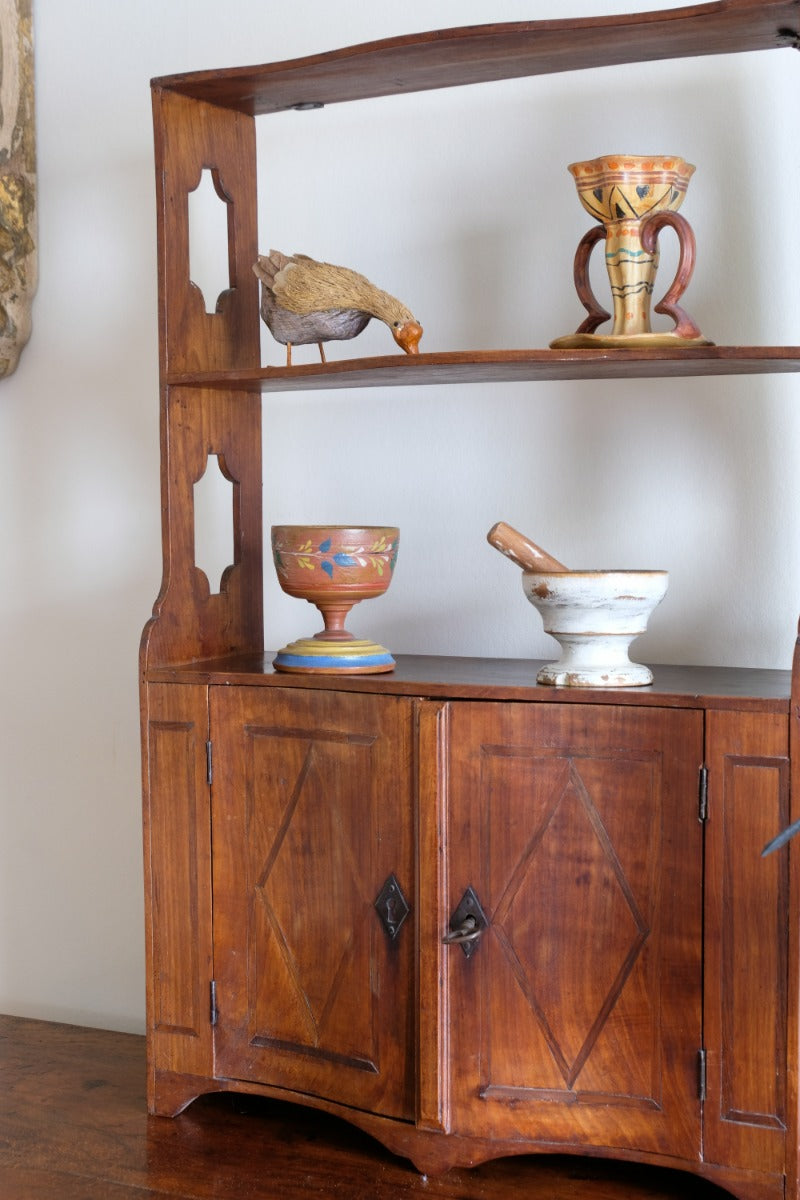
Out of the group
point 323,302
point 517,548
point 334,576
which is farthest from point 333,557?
point 323,302

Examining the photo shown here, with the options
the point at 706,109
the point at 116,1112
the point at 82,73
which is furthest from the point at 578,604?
the point at 82,73

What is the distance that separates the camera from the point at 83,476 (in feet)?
8.79

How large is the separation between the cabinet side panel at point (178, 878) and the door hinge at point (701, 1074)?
2.51 ft

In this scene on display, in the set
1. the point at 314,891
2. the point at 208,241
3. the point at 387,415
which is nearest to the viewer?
the point at 314,891

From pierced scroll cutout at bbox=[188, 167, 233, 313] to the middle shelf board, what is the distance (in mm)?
371

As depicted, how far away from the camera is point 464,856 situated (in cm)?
189

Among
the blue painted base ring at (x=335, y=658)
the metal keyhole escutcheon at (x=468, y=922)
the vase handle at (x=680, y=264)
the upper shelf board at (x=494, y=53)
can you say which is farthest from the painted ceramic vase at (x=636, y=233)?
the metal keyhole escutcheon at (x=468, y=922)

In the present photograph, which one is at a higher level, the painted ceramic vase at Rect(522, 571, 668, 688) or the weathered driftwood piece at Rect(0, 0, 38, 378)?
the weathered driftwood piece at Rect(0, 0, 38, 378)

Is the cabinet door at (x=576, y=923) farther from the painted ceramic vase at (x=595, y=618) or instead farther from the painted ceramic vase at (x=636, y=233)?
the painted ceramic vase at (x=636, y=233)

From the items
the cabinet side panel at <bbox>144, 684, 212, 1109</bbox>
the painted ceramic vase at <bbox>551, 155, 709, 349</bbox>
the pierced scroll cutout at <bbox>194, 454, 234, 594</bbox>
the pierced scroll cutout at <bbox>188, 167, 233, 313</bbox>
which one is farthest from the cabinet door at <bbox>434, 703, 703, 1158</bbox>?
the pierced scroll cutout at <bbox>188, 167, 233, 313</bbox>

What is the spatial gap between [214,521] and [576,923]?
1115 mm

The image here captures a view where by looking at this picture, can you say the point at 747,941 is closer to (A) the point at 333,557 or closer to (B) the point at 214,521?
(A) the point at 333,557

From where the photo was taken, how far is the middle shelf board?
1807mm

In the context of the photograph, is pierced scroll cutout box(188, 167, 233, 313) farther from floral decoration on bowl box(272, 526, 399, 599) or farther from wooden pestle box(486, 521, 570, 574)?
wooden pestle box(486, 521, 570, 574)
